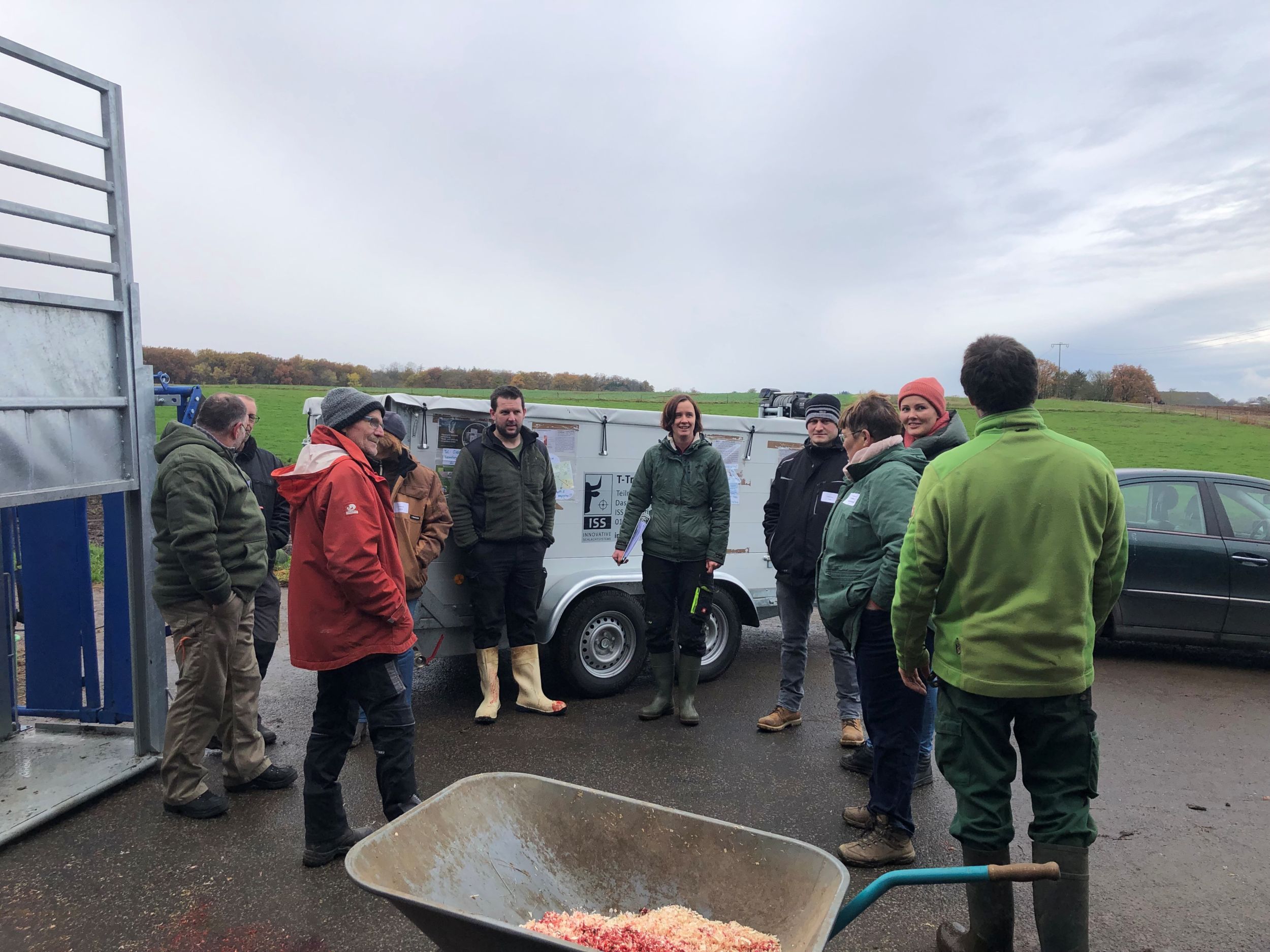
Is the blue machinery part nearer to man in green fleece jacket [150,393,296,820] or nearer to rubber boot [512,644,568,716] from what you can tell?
man in green fleece jacket [150,393,296,820]

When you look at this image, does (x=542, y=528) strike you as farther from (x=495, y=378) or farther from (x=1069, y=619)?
(x=495, y=378)

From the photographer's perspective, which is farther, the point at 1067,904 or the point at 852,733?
the point at 852,733

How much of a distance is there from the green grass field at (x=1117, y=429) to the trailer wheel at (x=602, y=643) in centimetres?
451

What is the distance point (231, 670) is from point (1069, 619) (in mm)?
4020

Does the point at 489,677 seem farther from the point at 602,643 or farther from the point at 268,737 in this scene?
the point at 268,737

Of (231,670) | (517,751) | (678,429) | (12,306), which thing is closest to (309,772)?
(231,670)

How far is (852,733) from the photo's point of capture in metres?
4.90

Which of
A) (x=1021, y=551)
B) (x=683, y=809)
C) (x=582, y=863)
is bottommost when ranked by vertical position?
(x=683, y=809)

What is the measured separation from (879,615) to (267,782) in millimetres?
3440

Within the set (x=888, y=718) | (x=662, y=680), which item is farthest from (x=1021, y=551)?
(x=662, y=680)

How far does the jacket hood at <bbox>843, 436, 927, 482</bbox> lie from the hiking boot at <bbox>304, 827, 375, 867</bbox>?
2.82 meters

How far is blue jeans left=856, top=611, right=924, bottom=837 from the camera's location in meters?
3.51

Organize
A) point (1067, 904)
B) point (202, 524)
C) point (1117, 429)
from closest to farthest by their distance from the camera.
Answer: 1. point (1067, 904)
2. point (202, 524)
3. point (1117, 429)

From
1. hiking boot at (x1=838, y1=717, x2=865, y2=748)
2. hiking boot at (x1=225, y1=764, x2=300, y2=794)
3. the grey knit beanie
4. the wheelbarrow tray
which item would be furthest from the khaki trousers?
hiking boot at (x1=838, y1=717, x2=865, y2=748)
